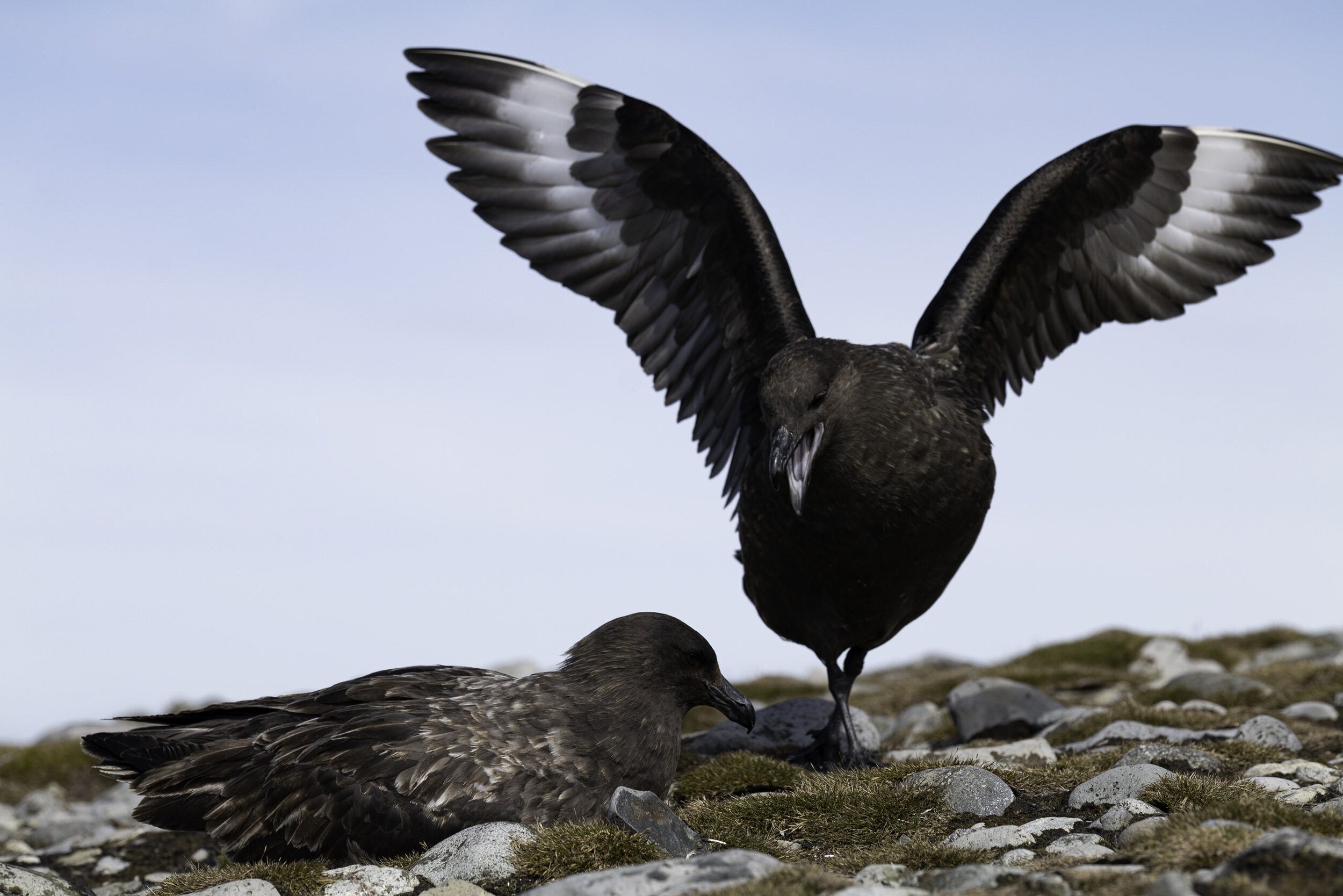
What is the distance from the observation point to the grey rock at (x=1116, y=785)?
5.52m

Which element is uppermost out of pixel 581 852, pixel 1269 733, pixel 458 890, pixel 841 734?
pixel 841 734

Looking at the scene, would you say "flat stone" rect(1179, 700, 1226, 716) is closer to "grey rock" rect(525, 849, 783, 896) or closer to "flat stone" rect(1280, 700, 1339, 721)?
"flat stone" rect(1280, 700, 1339, 721)

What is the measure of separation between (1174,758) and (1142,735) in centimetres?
127

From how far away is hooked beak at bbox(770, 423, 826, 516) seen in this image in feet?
18.6

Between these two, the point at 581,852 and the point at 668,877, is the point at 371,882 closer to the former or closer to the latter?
the point at 581,852

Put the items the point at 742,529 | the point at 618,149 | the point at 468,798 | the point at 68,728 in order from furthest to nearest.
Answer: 1. the point at 68,728
2. the point at 618,149
3. the point at 742,529
4. the point at 468,798

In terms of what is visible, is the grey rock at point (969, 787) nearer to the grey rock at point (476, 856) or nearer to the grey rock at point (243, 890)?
the grey rock at point (476, 856)

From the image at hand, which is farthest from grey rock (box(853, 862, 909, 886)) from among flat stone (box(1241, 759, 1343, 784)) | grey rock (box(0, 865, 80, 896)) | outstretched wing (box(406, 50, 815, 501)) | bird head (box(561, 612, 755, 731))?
grey rock (box(0, 865, 80, 896))

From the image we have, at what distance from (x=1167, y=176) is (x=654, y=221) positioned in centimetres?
358

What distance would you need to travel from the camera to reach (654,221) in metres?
7.68

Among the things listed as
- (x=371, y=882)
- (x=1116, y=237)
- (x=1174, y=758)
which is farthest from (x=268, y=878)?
(x=1116, y=237)

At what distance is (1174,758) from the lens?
6.45 metres

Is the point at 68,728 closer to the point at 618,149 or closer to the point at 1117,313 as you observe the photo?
the point at 618,149

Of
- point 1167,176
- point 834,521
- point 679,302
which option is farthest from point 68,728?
point 1167,176
